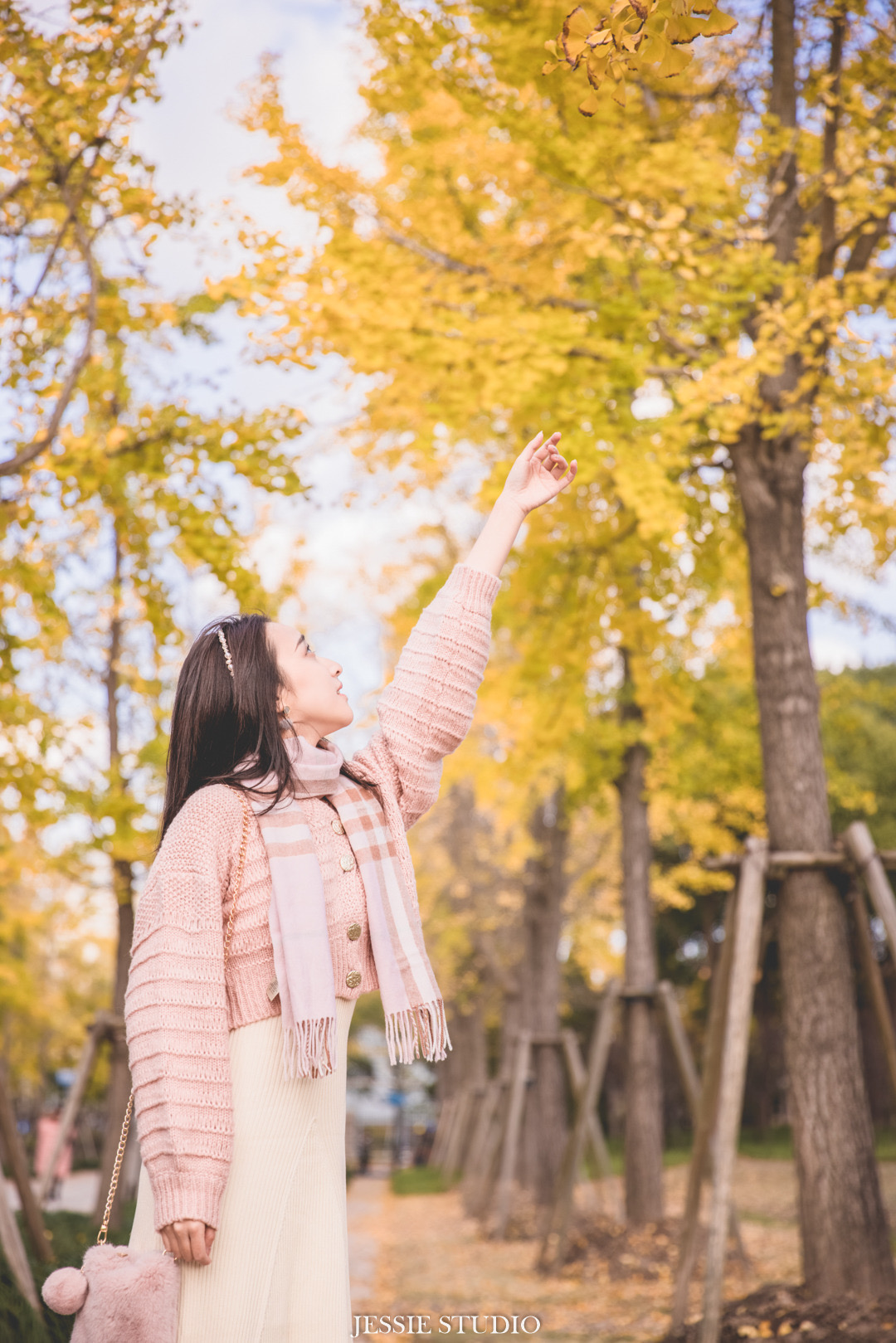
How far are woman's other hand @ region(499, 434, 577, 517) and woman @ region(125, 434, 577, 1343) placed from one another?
0.20m

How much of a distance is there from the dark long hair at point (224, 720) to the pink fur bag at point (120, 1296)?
701mm

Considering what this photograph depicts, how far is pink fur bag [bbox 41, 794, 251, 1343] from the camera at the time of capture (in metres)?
1.75

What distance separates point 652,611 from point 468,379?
3.07 m

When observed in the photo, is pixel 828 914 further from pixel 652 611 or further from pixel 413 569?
pixel 413 569

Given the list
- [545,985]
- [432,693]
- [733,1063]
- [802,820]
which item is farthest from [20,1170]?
[545,985]

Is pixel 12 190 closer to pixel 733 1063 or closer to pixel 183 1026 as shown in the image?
pixel 183 1026

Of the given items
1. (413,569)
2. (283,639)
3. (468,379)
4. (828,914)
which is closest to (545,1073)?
(413,569)

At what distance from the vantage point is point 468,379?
18.1 ft

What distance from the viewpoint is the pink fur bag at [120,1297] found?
5.75ft

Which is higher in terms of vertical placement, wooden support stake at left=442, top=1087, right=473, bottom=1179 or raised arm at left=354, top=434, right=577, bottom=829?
raised arm at left=354, top=434, right=577, bottom=829

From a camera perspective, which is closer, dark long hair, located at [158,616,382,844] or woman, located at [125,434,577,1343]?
woman, located at [125,434,577,1343]

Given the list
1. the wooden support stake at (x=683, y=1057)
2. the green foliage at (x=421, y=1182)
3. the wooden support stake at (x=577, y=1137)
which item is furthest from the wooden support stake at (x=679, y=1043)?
the green foliage at (x=421, y=1182)

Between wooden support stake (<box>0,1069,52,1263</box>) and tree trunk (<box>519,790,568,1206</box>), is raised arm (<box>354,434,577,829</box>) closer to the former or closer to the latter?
wooden support stake (<box>0,1069,52,1263</box>)

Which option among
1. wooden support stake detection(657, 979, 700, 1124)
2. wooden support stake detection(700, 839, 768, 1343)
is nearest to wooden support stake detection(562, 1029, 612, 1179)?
wooden support stake detection(657, 979, 700, 1124)
